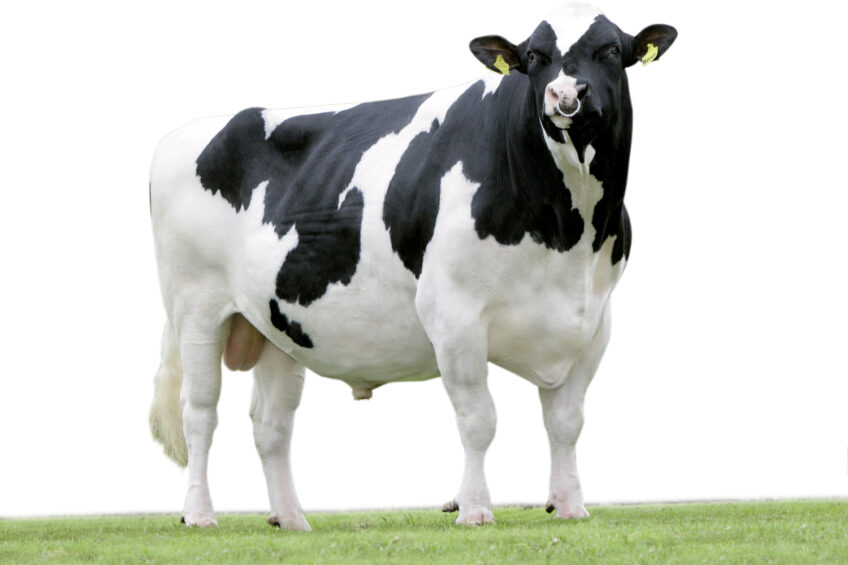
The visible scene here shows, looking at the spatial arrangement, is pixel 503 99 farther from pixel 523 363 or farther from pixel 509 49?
pixel 523 363

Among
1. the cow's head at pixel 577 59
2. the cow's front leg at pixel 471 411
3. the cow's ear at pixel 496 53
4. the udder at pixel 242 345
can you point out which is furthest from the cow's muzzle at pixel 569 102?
the udder at pixel 242 345

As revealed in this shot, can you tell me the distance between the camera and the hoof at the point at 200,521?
13.7 metres

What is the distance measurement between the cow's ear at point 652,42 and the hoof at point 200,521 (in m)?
5.32

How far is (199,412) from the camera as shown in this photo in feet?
45.9

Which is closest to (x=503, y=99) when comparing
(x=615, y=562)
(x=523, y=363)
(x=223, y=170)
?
(x=523, y=363)

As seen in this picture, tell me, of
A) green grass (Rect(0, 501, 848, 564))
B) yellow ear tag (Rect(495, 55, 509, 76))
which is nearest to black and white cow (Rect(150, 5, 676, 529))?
yellow ear tag (Rect(495, 55, 509, 76))

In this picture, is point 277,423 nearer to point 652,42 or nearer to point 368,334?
point 368,334

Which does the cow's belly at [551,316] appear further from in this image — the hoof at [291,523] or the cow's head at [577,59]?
Result: the hoof at [291,523]

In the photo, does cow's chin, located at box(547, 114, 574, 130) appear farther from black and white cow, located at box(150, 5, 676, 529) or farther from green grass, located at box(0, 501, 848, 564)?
green grass, located at box(0, 501, 848, 564)

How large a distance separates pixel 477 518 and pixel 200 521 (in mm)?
2962

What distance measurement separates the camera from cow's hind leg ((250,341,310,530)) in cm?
1379

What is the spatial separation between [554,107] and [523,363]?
2.25 metres

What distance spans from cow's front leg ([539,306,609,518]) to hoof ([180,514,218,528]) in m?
3.02

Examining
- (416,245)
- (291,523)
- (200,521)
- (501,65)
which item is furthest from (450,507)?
(501,65)
